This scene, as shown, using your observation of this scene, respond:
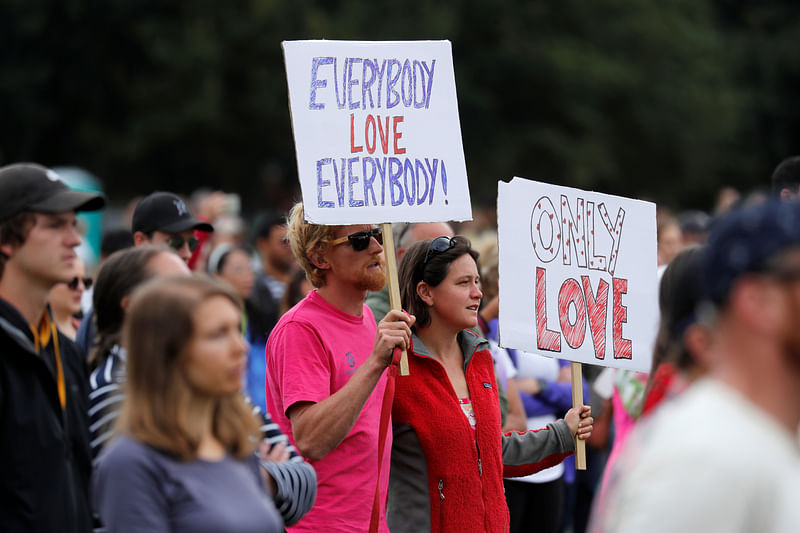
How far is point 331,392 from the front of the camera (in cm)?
408

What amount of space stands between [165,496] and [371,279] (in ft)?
5.71

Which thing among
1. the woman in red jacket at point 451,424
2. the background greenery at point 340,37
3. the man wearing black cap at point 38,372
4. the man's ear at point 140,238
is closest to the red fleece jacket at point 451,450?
the woman in red jacket at point 451,424

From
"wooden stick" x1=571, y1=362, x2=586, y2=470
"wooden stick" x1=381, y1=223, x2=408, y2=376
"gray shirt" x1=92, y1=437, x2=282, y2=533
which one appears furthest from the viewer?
"wooden stick" x1=571, y1=362, x2=586, y2=470

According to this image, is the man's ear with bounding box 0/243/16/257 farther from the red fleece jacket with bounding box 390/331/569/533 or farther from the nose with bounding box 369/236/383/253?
the red fleece jacket with bounding box 390/331/569/533

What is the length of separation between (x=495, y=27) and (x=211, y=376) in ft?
94.2

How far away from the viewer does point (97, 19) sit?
2773 centimetres

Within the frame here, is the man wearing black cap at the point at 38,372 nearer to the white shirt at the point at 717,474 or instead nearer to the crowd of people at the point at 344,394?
the crowd of people at the point at 344,394

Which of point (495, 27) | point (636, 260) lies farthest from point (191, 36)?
point (636, 260)

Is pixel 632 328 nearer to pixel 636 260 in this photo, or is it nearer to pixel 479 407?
pixel 636 260

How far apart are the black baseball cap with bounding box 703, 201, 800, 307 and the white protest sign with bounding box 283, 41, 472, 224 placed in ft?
7.31

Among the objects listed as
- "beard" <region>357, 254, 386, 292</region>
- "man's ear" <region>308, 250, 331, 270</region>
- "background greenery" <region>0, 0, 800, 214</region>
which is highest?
"background greenery" <region>0, 0, 800, 214</region>

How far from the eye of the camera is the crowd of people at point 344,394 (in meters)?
2.03

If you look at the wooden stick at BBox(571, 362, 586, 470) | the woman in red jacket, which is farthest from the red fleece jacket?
the wooden stick at BBox(571, 362, 586, 470)

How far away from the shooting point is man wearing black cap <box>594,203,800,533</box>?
195 centimetres
